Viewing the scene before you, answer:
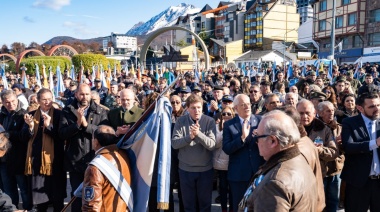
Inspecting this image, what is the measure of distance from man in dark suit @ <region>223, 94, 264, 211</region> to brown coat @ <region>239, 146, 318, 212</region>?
6.54 feet

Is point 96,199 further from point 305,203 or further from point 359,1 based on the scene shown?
point 359,1

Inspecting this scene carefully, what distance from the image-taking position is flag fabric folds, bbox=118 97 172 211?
3379 mm

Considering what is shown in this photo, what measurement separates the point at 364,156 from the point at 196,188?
7.48ft

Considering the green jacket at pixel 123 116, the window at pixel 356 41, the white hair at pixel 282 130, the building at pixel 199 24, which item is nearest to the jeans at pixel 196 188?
the green jacket at pixel 123 116

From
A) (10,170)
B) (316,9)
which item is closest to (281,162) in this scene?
(10,170)

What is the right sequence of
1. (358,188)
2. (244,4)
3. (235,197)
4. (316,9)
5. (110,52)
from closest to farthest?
(358,188)
(235,197)
(316,9)
(244,4)
(110,52)

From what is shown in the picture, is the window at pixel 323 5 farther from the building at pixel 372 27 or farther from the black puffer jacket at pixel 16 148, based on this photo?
the black puffer jacket at pixel 16 148

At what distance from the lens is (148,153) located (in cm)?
339

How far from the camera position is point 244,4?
81062 millimetres

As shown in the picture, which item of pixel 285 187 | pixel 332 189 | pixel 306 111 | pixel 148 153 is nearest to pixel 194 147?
pixel 148 153

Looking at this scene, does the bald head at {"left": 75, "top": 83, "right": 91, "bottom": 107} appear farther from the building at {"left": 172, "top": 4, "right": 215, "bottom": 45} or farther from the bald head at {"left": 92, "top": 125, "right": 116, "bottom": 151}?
the building at {"left": 172, "top": 4, "right": 215, "bottom": 45}

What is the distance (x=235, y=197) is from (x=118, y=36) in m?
152

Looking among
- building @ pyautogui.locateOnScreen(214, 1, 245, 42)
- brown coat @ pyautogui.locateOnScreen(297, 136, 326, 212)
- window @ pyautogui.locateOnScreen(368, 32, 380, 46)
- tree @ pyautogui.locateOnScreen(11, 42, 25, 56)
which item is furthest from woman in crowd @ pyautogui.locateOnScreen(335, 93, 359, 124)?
tree @ pyautogui.locateOnScreen(11, 42, 25, 56)

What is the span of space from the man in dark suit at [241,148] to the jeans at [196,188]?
1.47ft
